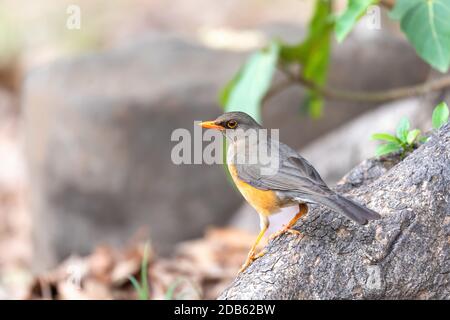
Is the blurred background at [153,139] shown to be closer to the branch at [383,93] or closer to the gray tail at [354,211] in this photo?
the branch at [383,93]

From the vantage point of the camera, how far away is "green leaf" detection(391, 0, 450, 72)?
4262mm

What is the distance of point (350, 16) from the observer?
4.37m

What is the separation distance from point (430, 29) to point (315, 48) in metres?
1.75

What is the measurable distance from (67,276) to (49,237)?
2.72m

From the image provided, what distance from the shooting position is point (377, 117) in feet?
22.0

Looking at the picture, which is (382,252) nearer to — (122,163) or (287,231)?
(287,231)

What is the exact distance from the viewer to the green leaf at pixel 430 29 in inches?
168

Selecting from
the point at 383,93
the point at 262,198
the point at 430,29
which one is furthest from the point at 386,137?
the point at 383,93

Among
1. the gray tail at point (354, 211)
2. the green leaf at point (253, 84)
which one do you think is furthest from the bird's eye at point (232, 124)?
the green leaf at point (253, 84)

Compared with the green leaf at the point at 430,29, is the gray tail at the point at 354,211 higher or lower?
lower

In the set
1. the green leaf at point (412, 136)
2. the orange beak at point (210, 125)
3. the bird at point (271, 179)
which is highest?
the orange beak at point (210, 125)

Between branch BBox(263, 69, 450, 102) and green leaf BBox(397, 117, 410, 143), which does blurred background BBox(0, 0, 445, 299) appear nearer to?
branch BBox(263, 69, 450, 102)

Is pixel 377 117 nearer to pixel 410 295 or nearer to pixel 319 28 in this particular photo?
pixel 319 28

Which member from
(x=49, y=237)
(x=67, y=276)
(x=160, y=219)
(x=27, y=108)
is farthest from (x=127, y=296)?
(x=27, y=108)
